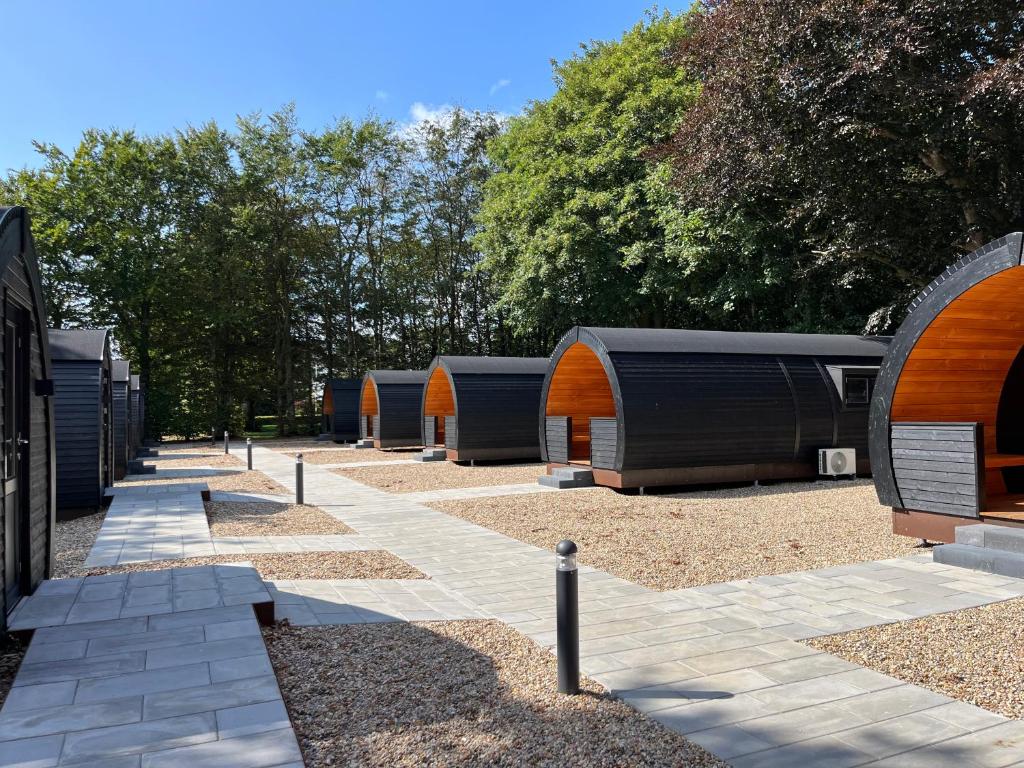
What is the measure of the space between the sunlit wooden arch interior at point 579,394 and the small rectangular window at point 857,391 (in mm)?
4649

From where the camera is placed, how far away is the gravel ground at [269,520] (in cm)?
984

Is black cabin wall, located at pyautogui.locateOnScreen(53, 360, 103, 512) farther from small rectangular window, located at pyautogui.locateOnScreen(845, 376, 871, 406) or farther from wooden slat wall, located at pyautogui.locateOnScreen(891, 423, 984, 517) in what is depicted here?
small rectangular window, located at pyautogui.locateOnScreen(845, 376, 871, 406)

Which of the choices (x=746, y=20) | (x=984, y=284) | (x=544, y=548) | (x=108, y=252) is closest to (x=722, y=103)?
(x=746, y=20)

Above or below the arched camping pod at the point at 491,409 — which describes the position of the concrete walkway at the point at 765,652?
below

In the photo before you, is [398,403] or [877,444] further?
[398,403]

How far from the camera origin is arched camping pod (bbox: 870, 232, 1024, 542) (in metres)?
7.38

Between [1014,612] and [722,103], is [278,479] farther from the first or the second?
[1014,612]

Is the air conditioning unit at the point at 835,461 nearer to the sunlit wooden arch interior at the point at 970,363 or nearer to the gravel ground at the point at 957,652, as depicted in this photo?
the sunlit wooden arch interior at the point at 970,363

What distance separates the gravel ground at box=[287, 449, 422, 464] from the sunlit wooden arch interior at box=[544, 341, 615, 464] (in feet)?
25.9

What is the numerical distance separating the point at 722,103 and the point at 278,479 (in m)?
13.6

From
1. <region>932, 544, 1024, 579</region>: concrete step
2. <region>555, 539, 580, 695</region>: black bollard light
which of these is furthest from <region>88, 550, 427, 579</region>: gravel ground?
<region>932, 544, 1024, 579</region>: concrete step

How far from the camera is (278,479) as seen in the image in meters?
17.6

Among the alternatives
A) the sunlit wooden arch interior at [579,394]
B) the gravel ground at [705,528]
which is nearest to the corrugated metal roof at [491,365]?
the sunlit wooden arch interior at [579,394]

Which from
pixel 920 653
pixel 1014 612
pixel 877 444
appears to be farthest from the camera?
pixel 877 444
